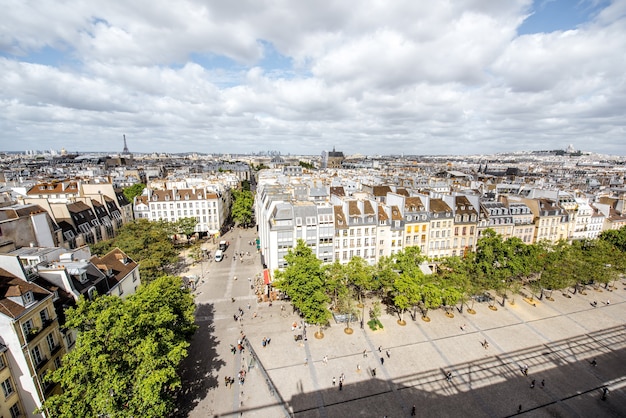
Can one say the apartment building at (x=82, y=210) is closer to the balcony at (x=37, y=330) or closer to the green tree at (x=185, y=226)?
the green tree at (x=185, y=226)

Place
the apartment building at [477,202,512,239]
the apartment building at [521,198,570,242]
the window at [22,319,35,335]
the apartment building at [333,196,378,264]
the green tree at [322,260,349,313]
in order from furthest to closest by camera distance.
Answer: the apartment building at [521,198,570,242]
the apartment building at [477,202,512,239]
the apartment building at [333,196,378,264]
the green tree at [322,260,349,313]
the window at [22,319,35,335]

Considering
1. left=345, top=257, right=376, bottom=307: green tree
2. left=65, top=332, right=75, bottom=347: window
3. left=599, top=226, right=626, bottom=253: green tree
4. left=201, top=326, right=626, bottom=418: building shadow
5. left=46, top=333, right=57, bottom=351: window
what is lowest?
left=201, top=326, right=626, bottom=418: building shadow

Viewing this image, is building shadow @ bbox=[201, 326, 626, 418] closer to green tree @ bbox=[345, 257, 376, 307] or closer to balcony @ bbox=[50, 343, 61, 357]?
green tree @ bbox=[345, 257, 376, 307]

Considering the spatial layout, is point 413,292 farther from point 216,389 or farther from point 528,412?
point 216,389

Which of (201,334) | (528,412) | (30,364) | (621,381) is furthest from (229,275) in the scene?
(621,381)

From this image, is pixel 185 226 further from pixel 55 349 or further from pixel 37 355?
pixel 37 355

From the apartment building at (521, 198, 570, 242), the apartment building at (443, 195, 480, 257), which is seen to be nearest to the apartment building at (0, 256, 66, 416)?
the apartment building at (443, 195, 480, 257)
